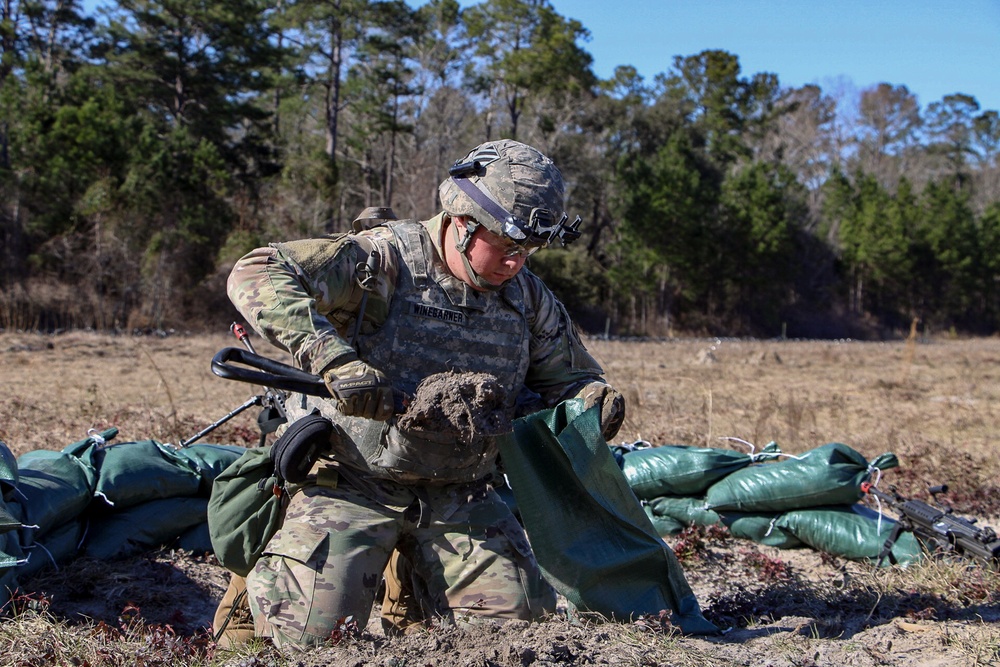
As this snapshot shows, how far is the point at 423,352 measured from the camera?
2773 mm

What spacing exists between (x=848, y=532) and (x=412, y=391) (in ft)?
9.16

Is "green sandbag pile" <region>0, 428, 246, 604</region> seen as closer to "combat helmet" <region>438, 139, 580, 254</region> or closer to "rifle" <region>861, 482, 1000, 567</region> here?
"combat helmet" <region>438, 139, 580, 254</region>

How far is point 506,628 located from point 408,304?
0.98 m

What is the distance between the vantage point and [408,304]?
2.75 metres

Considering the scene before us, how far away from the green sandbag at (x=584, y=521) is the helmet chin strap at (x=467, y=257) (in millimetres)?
452

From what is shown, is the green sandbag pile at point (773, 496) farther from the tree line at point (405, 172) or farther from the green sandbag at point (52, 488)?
the tree line at point (405, 172)

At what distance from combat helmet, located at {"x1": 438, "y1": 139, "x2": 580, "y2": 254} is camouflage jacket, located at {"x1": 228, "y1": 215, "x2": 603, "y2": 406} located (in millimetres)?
160

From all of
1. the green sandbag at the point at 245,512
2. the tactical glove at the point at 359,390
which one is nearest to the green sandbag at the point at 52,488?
the green sandbag at the point at 245,512

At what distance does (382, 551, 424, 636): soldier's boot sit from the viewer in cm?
295

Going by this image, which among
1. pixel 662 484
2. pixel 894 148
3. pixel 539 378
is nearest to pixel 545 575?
pixel 539 378

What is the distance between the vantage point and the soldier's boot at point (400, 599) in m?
2.95

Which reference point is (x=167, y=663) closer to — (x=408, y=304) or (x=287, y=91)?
(x=408, y=304)

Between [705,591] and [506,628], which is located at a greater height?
[506,628]

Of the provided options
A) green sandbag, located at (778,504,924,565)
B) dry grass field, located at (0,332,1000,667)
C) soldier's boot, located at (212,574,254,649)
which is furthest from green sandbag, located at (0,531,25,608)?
green sandbag, located at (778,504,924,565)
